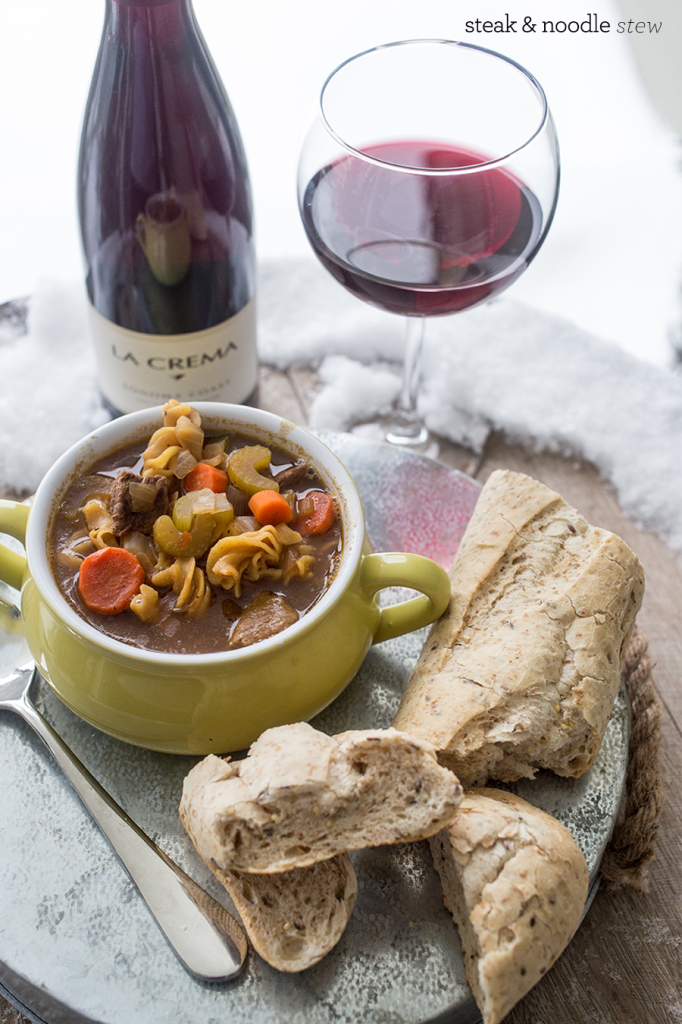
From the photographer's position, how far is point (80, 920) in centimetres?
167

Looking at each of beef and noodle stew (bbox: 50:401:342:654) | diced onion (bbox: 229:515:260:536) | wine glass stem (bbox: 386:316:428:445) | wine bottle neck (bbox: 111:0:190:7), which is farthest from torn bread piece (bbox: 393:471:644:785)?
wine bottle neck (bbox: 111:0:190:7)

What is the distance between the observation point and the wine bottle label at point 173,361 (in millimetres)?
2492

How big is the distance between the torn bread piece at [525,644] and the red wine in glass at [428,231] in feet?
1.69

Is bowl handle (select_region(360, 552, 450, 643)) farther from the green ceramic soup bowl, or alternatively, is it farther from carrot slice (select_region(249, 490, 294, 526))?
carrot slice (select_region(249, 490, 294, 526))

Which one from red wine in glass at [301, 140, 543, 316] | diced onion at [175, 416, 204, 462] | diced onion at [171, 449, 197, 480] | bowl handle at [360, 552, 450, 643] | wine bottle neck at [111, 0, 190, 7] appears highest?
Result: wine bottle neck at [111, 0, 190, 7]

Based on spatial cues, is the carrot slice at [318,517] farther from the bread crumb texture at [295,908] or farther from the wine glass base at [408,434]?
the wine glass base at [408,434]

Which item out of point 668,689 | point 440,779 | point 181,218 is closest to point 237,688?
point 440,779

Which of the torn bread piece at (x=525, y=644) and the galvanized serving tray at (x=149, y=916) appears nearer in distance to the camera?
the galvanized serving tray at (x=149, y=916)

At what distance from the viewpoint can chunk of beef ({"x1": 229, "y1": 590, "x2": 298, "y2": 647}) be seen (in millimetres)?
1731

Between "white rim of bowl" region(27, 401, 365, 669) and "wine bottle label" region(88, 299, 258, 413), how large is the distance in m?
0.51

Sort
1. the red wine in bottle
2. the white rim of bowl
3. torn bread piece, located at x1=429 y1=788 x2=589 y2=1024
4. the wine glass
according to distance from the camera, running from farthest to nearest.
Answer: the red wine in bottle
the wine glass
the white rim of bowl
torn bread piece, located at x1=429 y1=788 x2=589 y2=1024

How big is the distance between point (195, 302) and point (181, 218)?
0.73 ft

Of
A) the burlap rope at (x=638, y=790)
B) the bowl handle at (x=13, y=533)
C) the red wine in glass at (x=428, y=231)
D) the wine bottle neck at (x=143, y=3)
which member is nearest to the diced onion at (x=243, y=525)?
the bowl handle at (x=13, y=533)

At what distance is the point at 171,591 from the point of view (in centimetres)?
179
